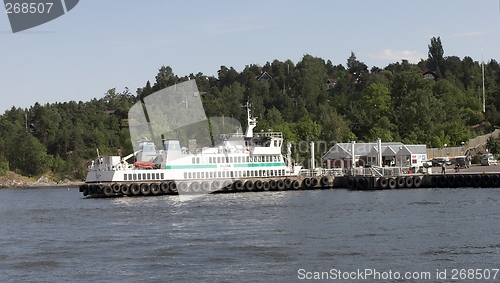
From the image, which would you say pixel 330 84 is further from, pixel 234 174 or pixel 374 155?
pixel 234 174

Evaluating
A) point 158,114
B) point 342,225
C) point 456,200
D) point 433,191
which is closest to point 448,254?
point 342,225

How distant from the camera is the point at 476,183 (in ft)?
209

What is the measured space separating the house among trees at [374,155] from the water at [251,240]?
85.6ft

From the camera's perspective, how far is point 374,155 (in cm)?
8244

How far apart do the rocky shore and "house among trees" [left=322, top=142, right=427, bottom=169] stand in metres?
54.8

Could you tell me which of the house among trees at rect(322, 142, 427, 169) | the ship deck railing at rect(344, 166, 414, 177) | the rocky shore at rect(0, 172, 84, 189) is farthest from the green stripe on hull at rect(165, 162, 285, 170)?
the rocky shore at rect(0, 172, 84, 189)

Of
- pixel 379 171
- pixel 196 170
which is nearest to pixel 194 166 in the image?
pixel 196 170

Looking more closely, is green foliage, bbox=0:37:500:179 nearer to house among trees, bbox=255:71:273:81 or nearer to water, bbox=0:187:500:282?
house among trees, bbox=255:71:273:81

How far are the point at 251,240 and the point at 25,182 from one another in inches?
3743

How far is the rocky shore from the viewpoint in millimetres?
119125

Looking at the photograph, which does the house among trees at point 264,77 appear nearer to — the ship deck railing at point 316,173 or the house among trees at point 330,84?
the house among trees at point 330,84

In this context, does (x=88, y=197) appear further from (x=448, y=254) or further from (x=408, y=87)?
(x=408, y=87)

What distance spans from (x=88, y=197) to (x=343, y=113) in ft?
247

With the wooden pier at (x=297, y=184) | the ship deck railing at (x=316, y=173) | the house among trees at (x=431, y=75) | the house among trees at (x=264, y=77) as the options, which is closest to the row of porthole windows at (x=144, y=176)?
the wooden pier at (x=297, y=184)
